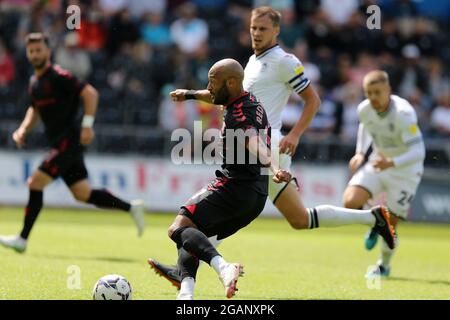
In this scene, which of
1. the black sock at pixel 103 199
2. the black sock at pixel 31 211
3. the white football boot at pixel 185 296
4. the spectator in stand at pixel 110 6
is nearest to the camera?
the white football boot at pixel 185 296

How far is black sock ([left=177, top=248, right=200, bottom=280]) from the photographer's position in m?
7.34

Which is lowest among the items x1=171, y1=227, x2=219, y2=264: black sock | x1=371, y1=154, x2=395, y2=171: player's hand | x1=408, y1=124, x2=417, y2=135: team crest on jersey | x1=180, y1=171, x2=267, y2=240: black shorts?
x1=171, y1=227, x2=219, y2=264: black sock

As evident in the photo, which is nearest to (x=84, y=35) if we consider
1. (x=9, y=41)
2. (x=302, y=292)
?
(x=9, y=41)

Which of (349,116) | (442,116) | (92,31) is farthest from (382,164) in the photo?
(92,31)

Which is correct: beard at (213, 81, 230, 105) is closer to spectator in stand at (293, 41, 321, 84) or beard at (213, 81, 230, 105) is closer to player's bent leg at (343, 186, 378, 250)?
player's bent leg at (343, 186, 378, 250)

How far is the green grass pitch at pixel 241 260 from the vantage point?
8609 mm

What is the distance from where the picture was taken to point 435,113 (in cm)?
2081

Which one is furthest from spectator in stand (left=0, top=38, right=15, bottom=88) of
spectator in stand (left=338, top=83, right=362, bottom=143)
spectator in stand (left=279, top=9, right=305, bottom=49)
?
spectator in stand (left=338, top=83, right=362, bottom=143)

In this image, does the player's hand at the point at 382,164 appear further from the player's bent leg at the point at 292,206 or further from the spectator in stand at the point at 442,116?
the spectator in stand at the point at 442,116

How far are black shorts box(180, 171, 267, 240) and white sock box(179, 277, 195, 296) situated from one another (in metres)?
0.45

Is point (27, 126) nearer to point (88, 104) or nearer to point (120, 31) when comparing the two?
point (88, 104)

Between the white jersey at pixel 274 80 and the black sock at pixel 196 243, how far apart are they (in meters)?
2.12

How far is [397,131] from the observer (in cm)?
1112

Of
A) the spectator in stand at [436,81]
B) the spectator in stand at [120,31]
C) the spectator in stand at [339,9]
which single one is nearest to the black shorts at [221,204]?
the spectator in stand at [120,31]
